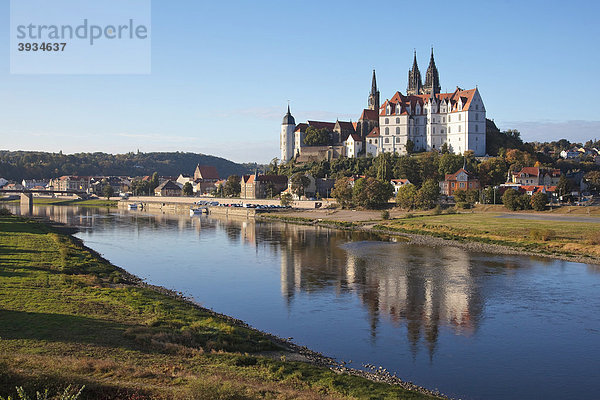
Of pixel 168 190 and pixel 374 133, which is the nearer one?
pixel 374 133

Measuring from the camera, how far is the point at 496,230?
51.1 meters

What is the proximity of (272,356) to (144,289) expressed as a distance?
1138cm

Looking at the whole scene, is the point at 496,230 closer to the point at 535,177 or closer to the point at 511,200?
the point at 511,200

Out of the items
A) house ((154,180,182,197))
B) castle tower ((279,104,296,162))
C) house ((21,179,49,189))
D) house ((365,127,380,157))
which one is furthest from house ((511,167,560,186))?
house ((21,179,49,189))

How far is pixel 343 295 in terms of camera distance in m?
27.7

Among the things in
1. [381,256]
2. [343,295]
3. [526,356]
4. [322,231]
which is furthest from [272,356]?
[322,231]

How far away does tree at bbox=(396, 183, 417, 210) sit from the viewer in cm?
7356

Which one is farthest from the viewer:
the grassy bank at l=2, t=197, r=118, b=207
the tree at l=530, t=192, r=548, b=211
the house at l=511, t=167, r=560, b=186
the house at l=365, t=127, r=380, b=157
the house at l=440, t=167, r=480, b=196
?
the grassy bank at l=2, t=197, r=118, b=207

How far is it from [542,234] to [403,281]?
2062 cm

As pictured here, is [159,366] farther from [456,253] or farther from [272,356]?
[456,253]

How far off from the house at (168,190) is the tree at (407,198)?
86641 millimetres

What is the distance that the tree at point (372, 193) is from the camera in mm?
79625

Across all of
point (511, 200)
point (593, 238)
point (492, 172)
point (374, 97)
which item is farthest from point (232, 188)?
point (593, 238)

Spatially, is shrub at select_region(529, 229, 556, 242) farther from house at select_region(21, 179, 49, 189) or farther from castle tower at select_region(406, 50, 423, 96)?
house at select_region(21, 179, 49, 189)
